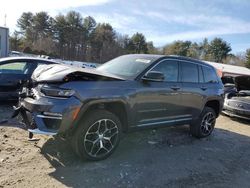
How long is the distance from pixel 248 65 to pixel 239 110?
6689 centimetres

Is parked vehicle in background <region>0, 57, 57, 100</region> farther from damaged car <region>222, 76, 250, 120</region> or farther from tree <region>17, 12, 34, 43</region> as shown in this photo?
tree <region>17, 12, 34, 43</region>

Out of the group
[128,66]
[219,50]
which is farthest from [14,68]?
[219,50]

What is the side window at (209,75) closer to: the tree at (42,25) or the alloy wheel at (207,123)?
the alloy wheel at (207,123)

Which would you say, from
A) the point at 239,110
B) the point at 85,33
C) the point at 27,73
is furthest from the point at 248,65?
the point at 27,73

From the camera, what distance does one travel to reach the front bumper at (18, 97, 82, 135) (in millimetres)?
4410

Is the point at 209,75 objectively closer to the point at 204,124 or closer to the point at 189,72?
the point at 189,72

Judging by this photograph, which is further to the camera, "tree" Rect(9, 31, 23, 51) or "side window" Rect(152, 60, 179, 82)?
"tree" Rect(9, 31, 23, 51)

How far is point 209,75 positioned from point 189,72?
3.52ft

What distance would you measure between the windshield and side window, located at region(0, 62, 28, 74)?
3.11 meters

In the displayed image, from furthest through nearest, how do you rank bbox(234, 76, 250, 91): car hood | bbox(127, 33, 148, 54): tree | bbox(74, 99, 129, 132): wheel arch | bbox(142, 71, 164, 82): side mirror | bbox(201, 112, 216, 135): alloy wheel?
1. bbox(127, 33, 148, 54): tree
2. bbox(234, 76, 250, 91): car hood
3. bbox(201, 112, 216, 135): alloy wheel
4. bbox(142, 71, 164, 82): side mirror
5. bbox(74, 99, 129, 132): wheel arch

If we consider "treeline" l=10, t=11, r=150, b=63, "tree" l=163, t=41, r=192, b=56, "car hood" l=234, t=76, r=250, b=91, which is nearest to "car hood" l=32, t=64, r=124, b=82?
A: "car hood" l=234, t=76, r=250, b=91

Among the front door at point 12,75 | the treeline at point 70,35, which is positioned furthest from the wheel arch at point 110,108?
the treeline at point 70,35

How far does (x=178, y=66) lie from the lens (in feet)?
21.2

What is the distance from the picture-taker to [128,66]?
5.91 metres
